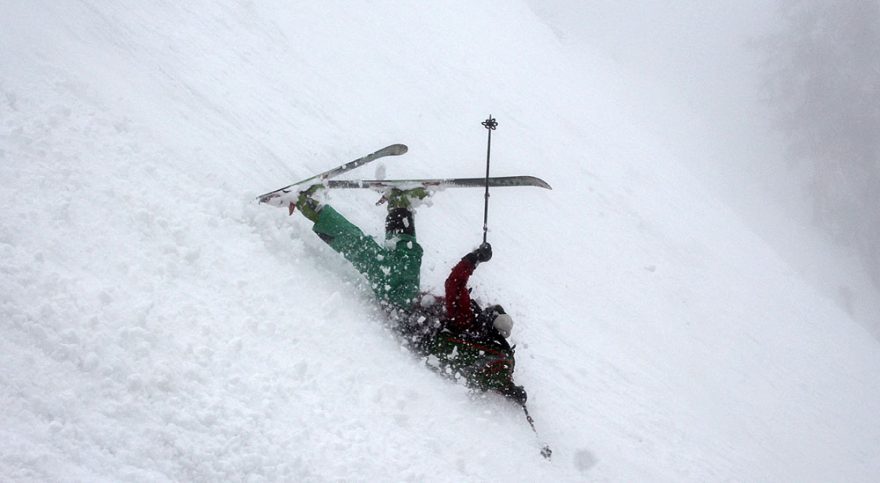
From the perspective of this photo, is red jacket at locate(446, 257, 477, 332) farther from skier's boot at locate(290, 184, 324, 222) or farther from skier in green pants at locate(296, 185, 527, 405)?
skier's boot at locate(290, 184, 324, 222)

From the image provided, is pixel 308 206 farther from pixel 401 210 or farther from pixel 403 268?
pixel 403 268

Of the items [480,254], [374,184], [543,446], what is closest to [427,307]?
[480,254]

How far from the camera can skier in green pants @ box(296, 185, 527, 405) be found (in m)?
4.71

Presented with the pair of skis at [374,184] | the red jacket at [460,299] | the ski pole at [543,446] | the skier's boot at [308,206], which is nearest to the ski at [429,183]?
the pair of skis at [374,184]

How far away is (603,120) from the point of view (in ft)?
47.9

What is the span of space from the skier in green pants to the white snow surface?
7.6 inches

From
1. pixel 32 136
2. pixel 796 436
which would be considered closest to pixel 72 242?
pixel 32 136

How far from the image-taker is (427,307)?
488 cm

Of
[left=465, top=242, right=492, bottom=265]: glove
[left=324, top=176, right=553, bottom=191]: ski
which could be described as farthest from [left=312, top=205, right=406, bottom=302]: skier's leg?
[left=465, top=242, right=492, bottom=265]: glove

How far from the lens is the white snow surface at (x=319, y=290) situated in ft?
10.7

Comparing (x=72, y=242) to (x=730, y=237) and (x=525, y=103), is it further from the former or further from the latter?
(x=730, y=237)

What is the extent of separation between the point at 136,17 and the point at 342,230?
4272mm

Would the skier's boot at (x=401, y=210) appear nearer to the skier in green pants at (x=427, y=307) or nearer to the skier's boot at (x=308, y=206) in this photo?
the skier in green pants at (x=427, y=307)

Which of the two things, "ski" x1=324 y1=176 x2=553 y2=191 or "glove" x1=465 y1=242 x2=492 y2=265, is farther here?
"ski" x1=324 y1=176 x2=553 y2=191
